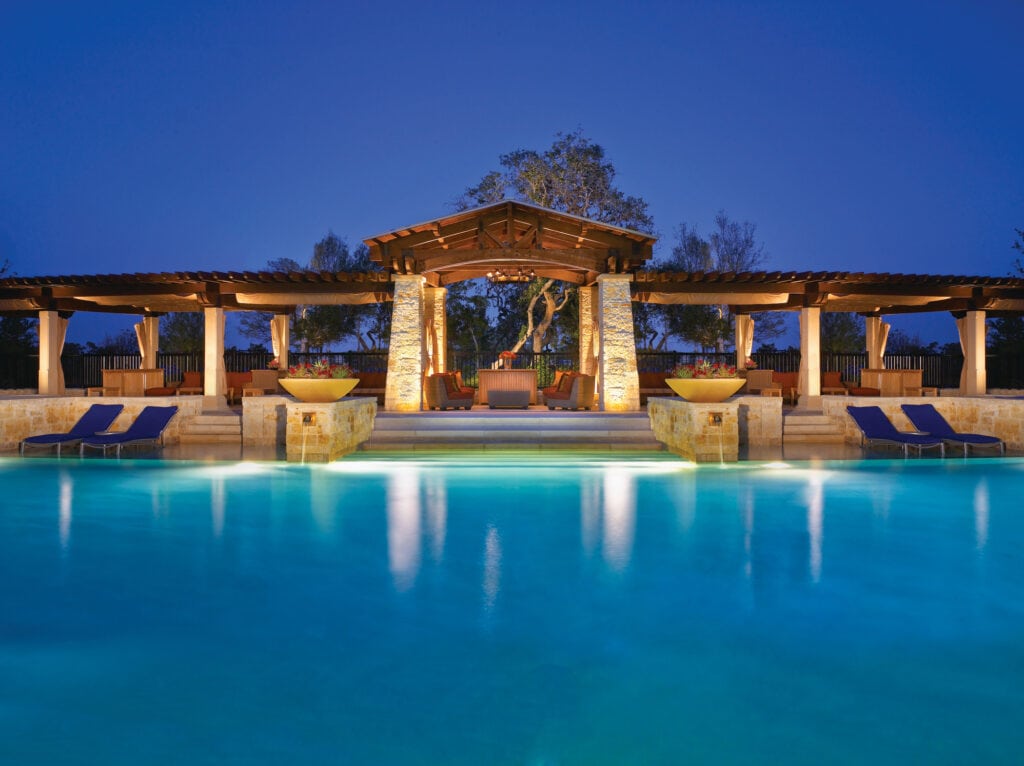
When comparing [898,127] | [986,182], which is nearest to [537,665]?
[898,127]

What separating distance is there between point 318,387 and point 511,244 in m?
6.58

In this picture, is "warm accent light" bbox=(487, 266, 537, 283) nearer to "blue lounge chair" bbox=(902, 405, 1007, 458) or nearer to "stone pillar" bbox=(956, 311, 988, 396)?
"blue lounge chair" bbox=(902, 405, 1007, 458)

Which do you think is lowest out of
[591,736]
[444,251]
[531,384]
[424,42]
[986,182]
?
[591,736]

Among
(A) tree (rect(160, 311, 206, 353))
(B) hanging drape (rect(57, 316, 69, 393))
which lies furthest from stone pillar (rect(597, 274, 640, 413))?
(A) tree (rect(160, 311, 206, 353))

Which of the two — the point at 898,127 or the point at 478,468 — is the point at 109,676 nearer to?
the point at 478,468

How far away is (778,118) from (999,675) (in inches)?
2524

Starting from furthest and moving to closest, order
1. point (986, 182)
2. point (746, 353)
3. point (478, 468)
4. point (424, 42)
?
point (986, 182), point (424, 42), point (746, 353), point (478, 468)

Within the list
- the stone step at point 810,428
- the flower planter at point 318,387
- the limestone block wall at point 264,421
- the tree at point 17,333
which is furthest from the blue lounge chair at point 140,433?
the tree at point 17,333

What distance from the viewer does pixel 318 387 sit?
11.4 m

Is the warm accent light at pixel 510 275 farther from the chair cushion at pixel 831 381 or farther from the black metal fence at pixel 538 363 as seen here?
the chair cushion at pixel 831 381

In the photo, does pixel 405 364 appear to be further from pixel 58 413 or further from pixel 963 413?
pixel 963 413

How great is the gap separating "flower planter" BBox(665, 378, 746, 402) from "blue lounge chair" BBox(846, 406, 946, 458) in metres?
3.31

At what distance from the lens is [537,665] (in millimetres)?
3480

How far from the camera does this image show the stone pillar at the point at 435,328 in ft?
61.1
